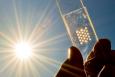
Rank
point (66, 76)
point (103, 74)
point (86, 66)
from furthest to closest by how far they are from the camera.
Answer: point (86, 66) → point (66, 76) → point (103, 74)

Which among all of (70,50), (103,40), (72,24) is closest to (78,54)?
(70,50)

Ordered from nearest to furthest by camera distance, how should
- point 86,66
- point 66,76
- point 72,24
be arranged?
point 66,76, point 86,66, point 72,24

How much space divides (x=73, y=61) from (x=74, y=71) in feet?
0.19

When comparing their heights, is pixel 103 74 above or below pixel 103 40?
below

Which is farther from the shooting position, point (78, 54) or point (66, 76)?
point (78, 54)

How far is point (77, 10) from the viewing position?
145ft

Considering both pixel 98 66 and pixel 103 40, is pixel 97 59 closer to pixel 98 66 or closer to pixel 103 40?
pixel 98 66

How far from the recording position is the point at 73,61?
177 centimetres

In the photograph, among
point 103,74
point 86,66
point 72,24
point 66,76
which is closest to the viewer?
point 103,74

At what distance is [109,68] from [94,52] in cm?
29

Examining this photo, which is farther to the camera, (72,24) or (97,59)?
(72,24)

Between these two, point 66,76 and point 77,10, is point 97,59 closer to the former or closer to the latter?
point 66,76

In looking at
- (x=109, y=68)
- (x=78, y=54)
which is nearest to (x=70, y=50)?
(x=78, y=54)

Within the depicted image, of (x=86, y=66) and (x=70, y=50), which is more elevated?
(x=70, y=50)
